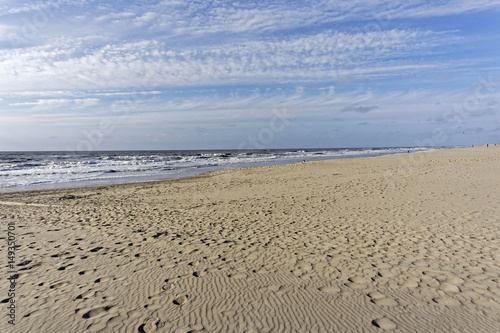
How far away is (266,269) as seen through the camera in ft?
16.2

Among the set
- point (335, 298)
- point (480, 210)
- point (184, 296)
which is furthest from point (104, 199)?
point (480, 210)

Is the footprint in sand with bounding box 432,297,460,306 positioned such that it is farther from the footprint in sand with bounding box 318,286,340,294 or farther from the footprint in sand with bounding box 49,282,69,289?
the footprint in sand with bounding box 49,282,69,289

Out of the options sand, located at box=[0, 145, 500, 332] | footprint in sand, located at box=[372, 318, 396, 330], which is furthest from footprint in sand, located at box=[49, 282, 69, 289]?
footprint in sand, located at box=[372, 318, 396, 330]

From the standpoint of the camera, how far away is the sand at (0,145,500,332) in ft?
11.7

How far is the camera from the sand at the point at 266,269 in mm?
3564

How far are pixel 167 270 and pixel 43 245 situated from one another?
363 cm

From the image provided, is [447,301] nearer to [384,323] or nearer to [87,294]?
[384,323]

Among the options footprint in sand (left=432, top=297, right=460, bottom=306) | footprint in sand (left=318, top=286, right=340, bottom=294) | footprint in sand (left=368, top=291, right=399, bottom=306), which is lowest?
footprint in sand (left=318, top=286, right=340, bottom=294)

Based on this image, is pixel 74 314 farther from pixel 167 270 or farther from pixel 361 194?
pixel 361 194

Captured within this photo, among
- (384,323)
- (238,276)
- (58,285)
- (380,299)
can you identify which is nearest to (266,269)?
(238,276)

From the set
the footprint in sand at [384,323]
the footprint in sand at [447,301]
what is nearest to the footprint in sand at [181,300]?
the footprint in sand at [384,323]

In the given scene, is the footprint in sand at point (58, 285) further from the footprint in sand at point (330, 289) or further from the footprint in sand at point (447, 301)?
the footprint in sand at point (447, 301)

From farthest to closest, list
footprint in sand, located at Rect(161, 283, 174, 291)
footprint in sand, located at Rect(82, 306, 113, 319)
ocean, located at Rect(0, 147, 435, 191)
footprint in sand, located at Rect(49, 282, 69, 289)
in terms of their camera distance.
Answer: ocean, located at Rect(0, 147, 435, 191) → footprint in sand, located at Rect(49, 282, 69, 289) → footprint in sand, located at Rect(161, 283, 174, 291) → footprint in sand, located at Rect(82, 306, 113, 319)

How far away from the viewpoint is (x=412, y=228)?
700 centimetres
